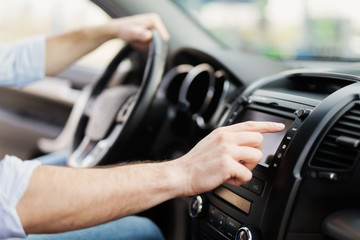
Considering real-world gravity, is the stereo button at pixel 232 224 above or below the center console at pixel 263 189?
below

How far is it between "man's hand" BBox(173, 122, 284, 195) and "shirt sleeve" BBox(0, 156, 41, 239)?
279 mm

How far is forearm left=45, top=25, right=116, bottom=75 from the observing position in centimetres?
160

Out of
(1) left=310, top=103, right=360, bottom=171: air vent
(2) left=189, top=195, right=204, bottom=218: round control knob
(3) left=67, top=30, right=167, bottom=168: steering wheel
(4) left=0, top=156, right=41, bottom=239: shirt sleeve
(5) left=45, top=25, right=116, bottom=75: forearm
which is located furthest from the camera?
(5) left=45, top=25, right=116, bottom=75: forearm

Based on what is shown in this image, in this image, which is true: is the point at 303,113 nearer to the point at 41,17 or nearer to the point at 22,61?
the point at 22,61

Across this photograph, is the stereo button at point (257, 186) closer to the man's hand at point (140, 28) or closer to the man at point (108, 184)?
the man at point (108, 184)

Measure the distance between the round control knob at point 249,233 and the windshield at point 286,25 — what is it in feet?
3.25

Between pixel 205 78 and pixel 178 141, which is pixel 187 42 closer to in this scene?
pixel 205 78

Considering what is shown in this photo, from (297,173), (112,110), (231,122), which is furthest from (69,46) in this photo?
(297,173)

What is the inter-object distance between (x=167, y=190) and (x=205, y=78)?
0.73m

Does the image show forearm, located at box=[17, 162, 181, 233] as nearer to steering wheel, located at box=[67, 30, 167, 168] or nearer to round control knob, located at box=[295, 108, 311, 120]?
round control knob, located at box=[295, 108, 311, 120]

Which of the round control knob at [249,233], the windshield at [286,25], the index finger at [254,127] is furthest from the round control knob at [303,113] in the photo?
the windshield at [286,25]

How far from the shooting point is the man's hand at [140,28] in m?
1.47

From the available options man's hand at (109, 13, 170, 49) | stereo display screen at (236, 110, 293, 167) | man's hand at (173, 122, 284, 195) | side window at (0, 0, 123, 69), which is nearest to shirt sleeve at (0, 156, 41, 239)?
man's hand at (173, 122, 284, 195)

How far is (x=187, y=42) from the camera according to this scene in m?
1.67
